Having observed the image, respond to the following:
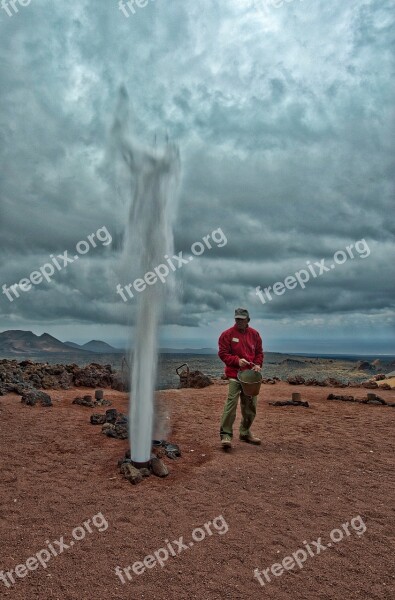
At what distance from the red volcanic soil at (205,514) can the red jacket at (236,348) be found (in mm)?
1652

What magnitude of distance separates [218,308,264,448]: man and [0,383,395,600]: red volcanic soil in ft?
1.96

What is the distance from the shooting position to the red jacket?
819 centimetres

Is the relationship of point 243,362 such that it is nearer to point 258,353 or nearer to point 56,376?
point 258,353

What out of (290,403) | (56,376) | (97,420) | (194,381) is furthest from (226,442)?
(194,381)


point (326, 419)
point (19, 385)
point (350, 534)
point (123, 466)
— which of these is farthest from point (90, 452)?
point (19, 385)

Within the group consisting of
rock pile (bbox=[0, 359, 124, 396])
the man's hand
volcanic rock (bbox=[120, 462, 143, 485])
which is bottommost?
volcanic rock (bbox=[120, 462, 143, 485])

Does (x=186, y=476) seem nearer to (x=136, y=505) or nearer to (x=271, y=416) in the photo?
(x=136, y=505)

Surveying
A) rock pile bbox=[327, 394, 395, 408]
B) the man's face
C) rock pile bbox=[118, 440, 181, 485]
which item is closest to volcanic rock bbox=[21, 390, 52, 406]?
rock pile bbox=[118, 440, 181, 485]

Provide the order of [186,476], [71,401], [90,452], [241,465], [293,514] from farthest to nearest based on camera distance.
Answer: [71,401] < [90,452] < [241,465] < [186,476] < [293,514]

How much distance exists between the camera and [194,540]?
4.86 metres

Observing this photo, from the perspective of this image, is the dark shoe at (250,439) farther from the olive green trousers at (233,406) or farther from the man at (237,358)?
the olive green trousers at (233,406)

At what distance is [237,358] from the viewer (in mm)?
8102

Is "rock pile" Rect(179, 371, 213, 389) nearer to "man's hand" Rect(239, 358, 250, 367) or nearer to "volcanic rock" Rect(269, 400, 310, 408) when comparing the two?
"volcanic rock" Rect(269, 400, 310, 408)

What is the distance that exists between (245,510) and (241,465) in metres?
1.66
